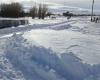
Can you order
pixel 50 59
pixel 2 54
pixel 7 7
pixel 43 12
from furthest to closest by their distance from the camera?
1. pixel 43 12
2. pixel 7 7
3. pixel 2 54
4. pixel 50 59

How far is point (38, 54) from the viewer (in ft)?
35.4

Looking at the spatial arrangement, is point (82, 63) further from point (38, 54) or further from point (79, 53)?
point (38, 54)

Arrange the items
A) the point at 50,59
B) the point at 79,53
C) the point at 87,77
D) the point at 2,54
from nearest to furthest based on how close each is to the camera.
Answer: the point at 87,77 → the point at 50,59 → the point at 79,53 → the point at 2,54

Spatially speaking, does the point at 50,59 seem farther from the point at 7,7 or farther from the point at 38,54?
the point at 7,7

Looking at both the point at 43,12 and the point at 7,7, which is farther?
the point at 43,12

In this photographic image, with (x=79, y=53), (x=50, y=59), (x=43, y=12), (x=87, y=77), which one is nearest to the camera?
(x=87, y=77)

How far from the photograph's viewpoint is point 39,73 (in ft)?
30.1

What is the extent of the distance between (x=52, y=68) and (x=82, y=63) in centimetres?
107

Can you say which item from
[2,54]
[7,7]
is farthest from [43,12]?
[2,54]

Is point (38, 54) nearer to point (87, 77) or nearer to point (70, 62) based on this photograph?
point (70, 62)

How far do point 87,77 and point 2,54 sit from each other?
4825 mm

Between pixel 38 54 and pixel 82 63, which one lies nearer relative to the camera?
pixel 82 63

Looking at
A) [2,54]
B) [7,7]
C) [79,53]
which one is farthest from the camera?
[7,7]

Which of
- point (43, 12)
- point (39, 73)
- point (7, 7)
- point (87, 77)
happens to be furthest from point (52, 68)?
point (43, 12)
